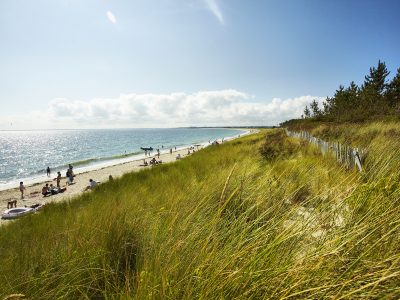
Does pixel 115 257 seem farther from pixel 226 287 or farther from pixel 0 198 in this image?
pixel 0 198

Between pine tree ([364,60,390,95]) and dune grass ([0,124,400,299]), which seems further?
pine tree ([364,60,390,95])

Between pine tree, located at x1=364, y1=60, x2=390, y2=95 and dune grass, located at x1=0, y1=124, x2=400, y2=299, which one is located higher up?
pine tree, located at x1=364, y1=60, x2=390, y2=95

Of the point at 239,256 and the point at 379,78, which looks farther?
the point at 379,78

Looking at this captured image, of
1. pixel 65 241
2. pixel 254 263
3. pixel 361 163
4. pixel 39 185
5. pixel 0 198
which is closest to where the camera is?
pixel 254 263

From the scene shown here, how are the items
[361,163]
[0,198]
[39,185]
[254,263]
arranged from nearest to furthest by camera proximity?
[254,263] → [361,163] → [0,198] → [39,185]

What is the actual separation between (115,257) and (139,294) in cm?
Answer: 117

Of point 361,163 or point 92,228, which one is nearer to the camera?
point 92,228

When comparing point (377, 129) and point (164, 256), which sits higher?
point (377, 129)

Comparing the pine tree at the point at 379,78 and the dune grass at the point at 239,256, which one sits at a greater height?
the pine tree at the point at 379,78

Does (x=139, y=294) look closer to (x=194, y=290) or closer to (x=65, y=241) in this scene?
(x=194, y=290)

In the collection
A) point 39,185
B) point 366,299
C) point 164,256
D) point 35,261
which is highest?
point 366,299

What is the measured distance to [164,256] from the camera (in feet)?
7.05

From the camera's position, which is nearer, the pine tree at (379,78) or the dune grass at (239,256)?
the dune grass at (239,256)

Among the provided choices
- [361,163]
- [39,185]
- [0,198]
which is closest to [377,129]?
[361,163]
